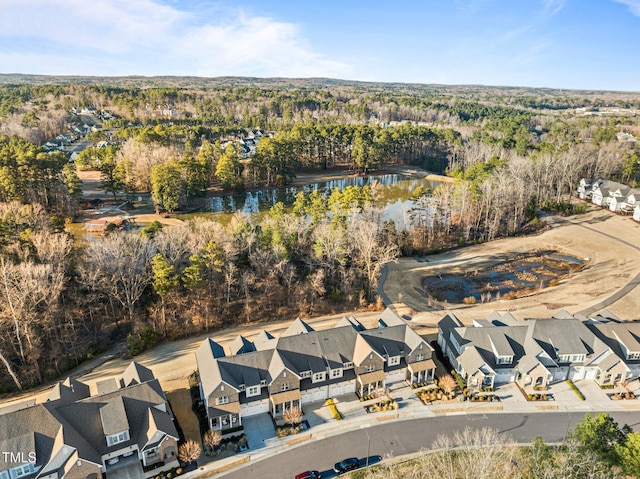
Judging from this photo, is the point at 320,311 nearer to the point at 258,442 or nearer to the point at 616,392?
the point at 258,442

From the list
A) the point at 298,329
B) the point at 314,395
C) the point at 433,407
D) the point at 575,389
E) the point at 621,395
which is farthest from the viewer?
the point at 298,329

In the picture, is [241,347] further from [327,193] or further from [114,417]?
[327,193]

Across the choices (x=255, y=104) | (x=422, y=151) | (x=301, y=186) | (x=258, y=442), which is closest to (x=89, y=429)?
(x=258, y=442)

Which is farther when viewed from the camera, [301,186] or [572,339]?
[301,186]

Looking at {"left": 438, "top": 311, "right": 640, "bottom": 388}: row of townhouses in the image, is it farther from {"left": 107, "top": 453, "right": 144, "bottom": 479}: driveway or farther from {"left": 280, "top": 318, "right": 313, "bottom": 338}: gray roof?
{"left": 107, "top": 453, "right": 144, "bottom": 479}: driveway

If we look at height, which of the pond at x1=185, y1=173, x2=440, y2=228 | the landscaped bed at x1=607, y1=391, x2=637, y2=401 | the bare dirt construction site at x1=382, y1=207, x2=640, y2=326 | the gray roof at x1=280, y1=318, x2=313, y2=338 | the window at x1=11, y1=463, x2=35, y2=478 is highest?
the pond at x1=185, y1=173, x2=440, y2=228

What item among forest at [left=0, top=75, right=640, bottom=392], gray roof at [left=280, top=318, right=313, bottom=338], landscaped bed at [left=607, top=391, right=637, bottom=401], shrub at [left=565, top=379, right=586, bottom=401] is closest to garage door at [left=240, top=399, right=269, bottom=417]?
gray roof at [left=280, top=318, right=313, bottom=338]

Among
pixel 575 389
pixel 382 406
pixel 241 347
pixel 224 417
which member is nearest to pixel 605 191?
pixel 575 389
